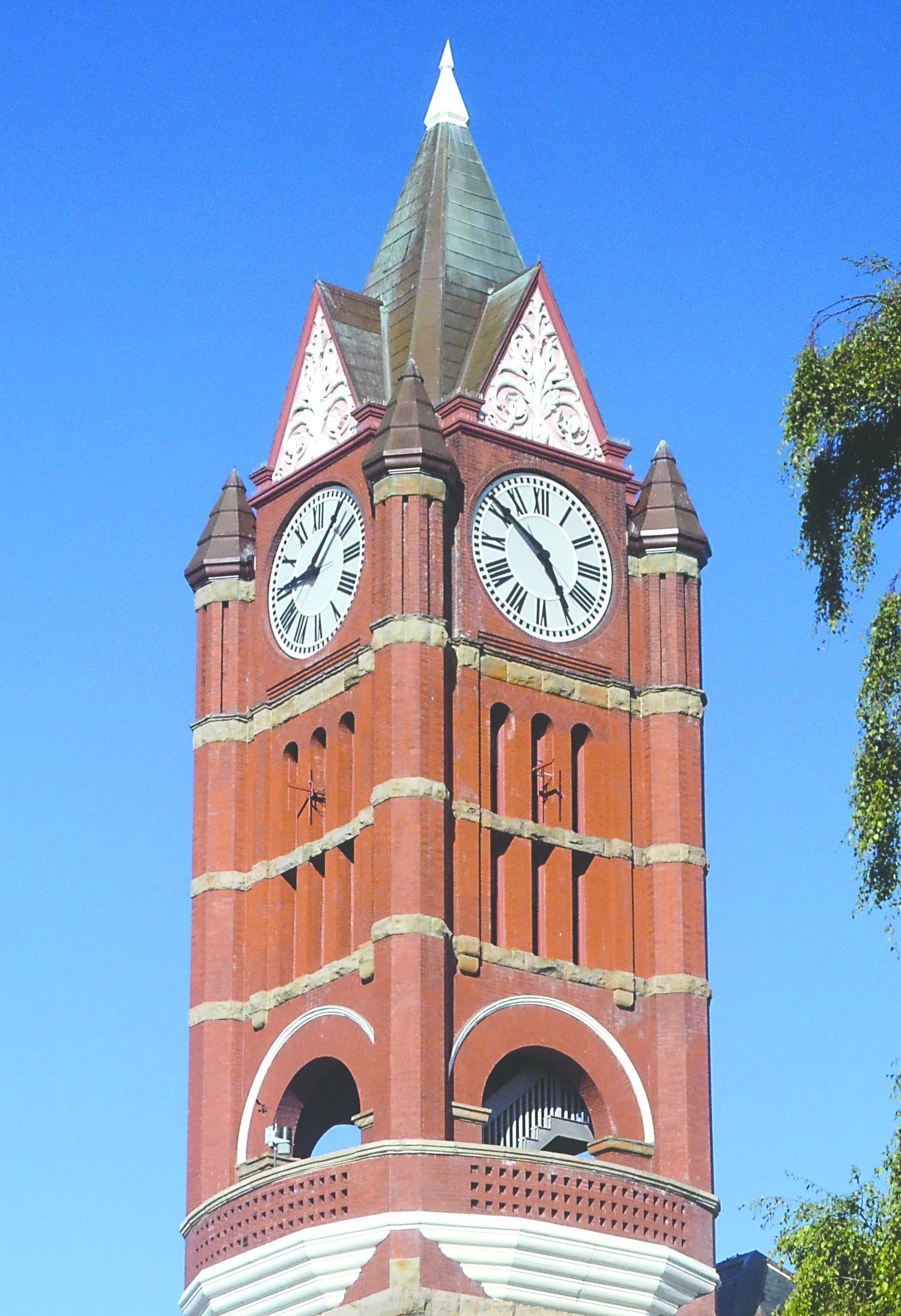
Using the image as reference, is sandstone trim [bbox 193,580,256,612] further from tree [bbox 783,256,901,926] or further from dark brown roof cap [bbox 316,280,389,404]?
tree [bbox 783,256,901,926]

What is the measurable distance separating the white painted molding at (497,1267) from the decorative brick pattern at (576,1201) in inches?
8.4

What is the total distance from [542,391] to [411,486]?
175 inches

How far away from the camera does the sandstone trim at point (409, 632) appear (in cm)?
5203

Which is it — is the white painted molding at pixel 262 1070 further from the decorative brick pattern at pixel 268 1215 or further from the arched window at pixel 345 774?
the arched window at pixel 345 774

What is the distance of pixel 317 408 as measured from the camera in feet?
187

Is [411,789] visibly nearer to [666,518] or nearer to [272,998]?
[272,998]

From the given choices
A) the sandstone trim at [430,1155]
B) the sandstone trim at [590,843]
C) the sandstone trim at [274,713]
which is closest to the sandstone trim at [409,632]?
the sandstone trim at [274,713]

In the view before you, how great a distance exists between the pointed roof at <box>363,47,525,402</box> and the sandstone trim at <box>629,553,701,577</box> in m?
4.39

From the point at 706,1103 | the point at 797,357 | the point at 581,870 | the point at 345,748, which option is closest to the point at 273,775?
the point at 345,748

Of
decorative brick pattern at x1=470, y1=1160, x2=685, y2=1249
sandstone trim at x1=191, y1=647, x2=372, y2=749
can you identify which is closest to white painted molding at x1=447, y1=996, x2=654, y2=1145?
decorative brick pattern at x1=470, y1=1160, x2=685, y2=1249

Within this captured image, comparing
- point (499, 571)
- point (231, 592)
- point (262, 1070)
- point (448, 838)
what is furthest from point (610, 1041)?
point (231, 592)

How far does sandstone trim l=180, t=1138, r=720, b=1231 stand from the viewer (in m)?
48.6

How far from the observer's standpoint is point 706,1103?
52375 millimetres

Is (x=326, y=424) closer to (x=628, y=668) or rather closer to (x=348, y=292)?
(x=348, y=292)
